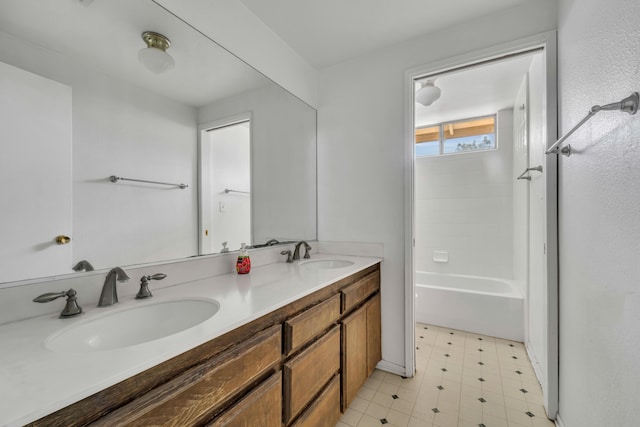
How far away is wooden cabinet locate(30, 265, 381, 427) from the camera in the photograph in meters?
0.60

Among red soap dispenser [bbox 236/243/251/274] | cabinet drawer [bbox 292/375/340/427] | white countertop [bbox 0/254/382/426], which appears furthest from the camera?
red soap dispenser [bbox 236/243/251/274]

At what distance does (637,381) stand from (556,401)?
1050 mm

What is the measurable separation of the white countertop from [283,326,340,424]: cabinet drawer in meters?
0.28

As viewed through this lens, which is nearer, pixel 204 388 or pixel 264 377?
pixel 204 388

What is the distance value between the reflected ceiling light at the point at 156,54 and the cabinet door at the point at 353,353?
1573 millimetres

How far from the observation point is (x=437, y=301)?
9.21 feet

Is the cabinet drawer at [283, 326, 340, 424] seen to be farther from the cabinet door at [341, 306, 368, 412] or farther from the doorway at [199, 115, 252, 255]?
the doorway at [199, 115, 252, 255]

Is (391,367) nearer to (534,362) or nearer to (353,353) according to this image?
(353,353)

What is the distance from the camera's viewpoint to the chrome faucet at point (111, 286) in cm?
98

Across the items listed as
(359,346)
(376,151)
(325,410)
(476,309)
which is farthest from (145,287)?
(476,309)

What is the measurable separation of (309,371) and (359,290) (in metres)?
0.63

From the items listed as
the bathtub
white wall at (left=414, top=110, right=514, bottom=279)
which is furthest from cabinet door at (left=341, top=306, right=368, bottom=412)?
white wall at (left=414, top=110, right=514, bottom=279)

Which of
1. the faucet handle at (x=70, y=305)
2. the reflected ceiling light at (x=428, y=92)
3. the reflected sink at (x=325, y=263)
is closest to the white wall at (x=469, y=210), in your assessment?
the reflected ceiling light at (x=428, y=92)

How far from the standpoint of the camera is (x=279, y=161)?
2082 mm
